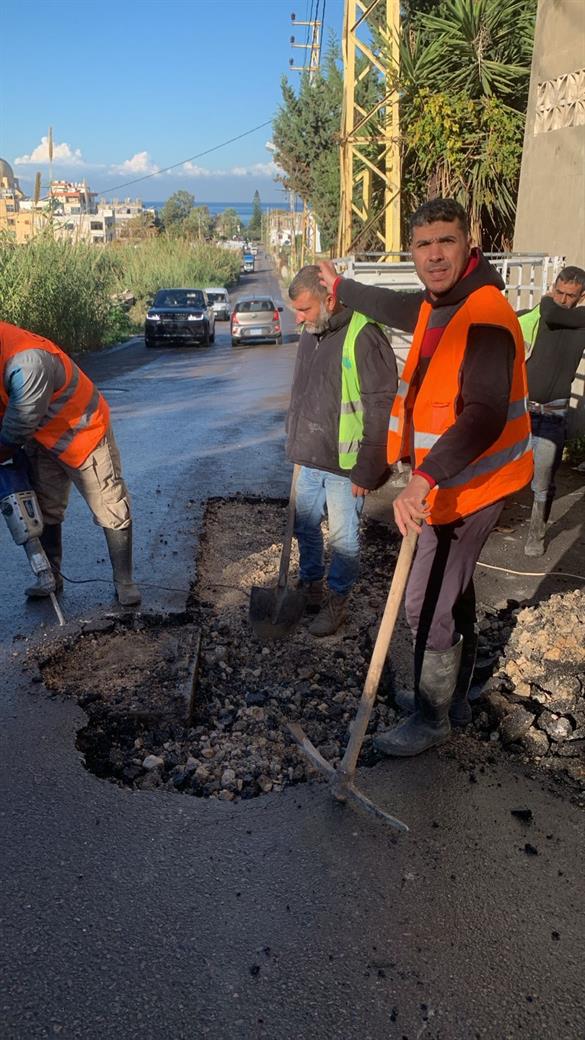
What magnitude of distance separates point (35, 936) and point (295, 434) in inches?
110

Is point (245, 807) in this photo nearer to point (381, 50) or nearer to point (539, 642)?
point (539, 642)

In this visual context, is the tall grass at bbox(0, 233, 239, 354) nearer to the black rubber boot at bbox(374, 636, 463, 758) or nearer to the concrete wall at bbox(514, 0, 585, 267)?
the concrete wall at bbox(514, 0, 585, 267)

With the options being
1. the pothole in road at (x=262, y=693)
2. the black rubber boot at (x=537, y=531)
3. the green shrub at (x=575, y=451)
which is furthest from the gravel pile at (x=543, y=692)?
the green shrub at (x=575, y=451)

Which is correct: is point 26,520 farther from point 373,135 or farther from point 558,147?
point 373,135

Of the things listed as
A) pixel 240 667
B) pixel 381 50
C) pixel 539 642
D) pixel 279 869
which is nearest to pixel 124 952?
pixel 279 869

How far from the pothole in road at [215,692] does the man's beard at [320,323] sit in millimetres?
1685

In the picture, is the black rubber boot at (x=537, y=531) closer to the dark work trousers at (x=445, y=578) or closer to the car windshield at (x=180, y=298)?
the dark work trousers at (x=445, y=578)

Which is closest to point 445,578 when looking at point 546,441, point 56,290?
point 546,441

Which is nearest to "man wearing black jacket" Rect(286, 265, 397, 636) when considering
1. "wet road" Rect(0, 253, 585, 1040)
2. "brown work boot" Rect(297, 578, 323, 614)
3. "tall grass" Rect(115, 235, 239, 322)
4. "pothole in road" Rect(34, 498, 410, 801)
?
"brown work boot" Rect(297, 578, 323, 614)

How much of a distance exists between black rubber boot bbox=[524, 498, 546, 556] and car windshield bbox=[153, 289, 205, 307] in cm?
2082

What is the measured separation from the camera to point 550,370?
19.6ft

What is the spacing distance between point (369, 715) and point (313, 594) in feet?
5.94

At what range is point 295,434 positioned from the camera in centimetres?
460

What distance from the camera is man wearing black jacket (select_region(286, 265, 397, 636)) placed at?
13.9ft
